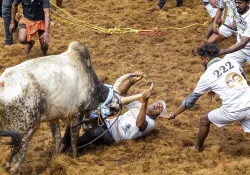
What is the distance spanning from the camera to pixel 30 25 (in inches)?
366

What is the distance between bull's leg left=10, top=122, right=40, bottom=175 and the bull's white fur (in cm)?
26

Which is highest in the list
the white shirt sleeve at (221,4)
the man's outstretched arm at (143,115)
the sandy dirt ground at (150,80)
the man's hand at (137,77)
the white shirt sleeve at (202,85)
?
the white shirt sleeve at (202,85)

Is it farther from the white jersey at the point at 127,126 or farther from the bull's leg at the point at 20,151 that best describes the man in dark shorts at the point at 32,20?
the bull's leg at the point at 20,151

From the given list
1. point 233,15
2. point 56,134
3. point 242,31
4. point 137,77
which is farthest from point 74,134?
point 233,15

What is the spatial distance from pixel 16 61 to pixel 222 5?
12.7 feet

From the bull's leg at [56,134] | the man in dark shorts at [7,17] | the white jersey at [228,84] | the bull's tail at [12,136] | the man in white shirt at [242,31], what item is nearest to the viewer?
the bull's tail at [12,136]

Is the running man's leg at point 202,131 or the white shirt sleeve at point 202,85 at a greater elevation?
the white shirt sleeve at point 202,85

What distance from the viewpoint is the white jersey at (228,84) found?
19.3 ft

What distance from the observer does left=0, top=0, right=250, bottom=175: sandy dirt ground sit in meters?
6.00

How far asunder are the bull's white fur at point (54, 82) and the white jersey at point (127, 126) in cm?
75

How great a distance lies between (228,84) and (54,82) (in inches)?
78.0

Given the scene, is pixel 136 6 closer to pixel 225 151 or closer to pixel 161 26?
pixel 161 26

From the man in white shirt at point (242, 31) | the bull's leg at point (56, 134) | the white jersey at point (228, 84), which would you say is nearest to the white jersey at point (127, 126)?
the bull's leg at point (56, 134)

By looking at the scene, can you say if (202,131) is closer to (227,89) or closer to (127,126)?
(227,89)
